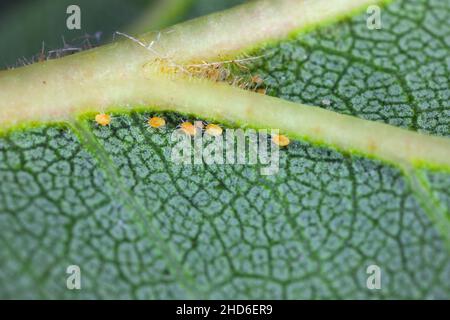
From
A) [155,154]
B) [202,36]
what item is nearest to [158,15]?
[202,36]

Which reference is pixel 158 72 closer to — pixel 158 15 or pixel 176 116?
pixel 176 116

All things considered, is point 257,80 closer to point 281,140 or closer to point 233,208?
point 281,140

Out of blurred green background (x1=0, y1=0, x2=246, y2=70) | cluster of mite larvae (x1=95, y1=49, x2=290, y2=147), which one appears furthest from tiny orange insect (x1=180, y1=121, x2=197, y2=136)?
blurred green background (x1=0, y1=0, x2=246, y2=70)

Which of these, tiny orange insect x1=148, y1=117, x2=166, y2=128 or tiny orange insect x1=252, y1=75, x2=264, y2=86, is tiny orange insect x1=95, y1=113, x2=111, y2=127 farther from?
tiny orange insect x1=252, y1=75, x2=264, y2=86

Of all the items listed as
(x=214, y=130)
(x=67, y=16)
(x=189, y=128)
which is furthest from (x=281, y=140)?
(x=67, y=16)

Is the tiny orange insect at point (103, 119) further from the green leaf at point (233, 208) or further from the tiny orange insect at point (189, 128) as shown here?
the tiny orange insect at point (189, 128)

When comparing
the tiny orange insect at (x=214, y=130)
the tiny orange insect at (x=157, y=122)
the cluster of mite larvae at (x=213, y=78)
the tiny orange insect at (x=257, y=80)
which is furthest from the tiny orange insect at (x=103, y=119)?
the tiny orange insect at (x=257, y=80)
